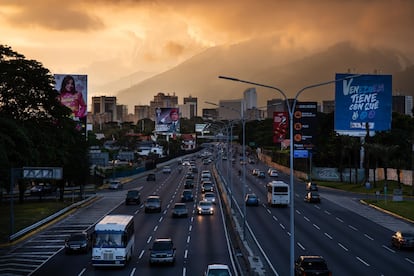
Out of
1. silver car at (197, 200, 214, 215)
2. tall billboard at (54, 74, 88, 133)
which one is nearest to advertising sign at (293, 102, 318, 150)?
silver car at (197, 200, 214, 215)

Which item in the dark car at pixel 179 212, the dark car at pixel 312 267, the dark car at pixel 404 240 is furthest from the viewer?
the dark car at pixel 179 212

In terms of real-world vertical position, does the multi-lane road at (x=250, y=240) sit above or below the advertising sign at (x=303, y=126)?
below

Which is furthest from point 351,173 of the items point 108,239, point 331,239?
point 108,239

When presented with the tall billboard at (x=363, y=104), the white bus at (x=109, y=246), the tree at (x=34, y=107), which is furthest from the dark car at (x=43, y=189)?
the white bus at (x=109, y=246)

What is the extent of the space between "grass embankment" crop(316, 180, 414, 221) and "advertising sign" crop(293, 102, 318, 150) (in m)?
32.0

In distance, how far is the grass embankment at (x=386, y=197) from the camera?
66900 millimetres

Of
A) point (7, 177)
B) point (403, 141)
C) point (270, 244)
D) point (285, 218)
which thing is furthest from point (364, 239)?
point (403, 141)

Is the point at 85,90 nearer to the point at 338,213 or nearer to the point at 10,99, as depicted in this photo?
the point at 10,99

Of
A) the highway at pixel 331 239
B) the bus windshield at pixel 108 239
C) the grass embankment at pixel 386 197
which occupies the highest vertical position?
the bus windshield at pixel 108 239

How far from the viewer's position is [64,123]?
6469 centimetres

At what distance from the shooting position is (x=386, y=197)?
78.9 m

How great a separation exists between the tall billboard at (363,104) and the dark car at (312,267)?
72.9 metres

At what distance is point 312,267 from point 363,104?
7540cm

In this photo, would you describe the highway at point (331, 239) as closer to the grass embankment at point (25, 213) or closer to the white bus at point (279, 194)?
the white bus at point (279, 194)
